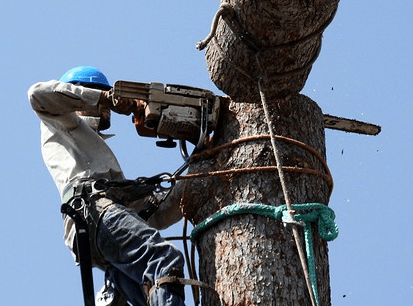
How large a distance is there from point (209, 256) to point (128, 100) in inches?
37.6

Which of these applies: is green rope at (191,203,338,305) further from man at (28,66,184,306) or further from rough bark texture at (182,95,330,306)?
man at (28,66,184,306)

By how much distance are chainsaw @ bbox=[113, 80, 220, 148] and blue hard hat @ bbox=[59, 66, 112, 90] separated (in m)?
1.06

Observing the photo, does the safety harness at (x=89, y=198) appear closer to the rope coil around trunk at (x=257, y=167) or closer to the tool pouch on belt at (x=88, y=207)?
the tool pouch on belt at (x=88, y=207)

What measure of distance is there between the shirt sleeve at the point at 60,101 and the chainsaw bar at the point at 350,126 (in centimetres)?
122

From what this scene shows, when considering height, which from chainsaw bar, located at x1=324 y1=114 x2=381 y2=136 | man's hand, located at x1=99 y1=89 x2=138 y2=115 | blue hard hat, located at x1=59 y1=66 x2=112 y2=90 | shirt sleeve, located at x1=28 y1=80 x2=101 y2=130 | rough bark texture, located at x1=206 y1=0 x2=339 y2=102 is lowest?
rough bark texture, located at x1=206 y1=0 x2=339 y2=102

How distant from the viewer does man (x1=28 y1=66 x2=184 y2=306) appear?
428 cm

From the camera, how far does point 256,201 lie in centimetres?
425

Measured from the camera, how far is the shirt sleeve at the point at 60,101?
16.2 feet

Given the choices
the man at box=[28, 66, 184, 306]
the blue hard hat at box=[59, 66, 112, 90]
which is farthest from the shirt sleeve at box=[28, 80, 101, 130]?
the blue hard hat at box=[59, 66, 112, 90]

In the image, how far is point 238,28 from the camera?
13.5 feet

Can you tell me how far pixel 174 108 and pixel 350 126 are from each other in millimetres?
1066

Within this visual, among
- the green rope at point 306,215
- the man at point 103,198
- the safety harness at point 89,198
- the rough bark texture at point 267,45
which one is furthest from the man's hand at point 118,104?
the green rope at point 306,215

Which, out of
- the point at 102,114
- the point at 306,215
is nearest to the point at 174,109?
the point at 102,114

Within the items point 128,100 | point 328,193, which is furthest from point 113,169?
point 328,193
